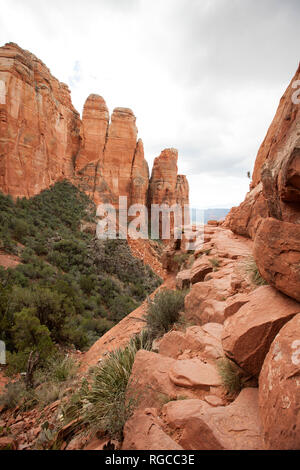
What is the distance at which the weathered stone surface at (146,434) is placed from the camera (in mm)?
1723

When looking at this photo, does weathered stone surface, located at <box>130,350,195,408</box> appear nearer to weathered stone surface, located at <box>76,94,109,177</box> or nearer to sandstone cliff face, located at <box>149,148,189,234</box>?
weathered stone surface, located at <box>76,94,109,177</box>

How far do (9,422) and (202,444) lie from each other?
3.67m

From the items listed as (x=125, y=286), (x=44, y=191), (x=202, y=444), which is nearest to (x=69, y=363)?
(x=202, y=444)

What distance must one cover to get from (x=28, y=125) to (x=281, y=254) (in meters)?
27.0

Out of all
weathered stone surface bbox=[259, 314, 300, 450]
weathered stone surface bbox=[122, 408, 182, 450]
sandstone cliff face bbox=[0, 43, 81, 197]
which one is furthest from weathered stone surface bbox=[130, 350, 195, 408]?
sandstone cliff face bbox=[0, 43, 81, 197]

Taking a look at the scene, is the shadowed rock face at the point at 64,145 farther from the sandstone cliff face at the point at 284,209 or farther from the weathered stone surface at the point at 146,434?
the sandstone cliff face at the point at 284,209

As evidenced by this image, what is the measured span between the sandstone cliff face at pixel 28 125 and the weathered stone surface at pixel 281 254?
78.1ft

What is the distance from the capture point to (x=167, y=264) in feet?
31.8

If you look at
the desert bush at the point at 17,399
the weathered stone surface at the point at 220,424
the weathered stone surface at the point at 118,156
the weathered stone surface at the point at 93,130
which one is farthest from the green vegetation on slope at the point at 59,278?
the weathered stone surface at the point at 93,130

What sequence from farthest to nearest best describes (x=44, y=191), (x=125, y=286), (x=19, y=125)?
(x=44, y=191) < (x=19, y=125) < (x=125, y=286)

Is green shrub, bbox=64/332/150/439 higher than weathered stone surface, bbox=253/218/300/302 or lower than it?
lower

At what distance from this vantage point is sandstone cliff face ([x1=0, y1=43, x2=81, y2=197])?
20.6m

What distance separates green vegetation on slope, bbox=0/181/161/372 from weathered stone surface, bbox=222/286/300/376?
557 centimetres
